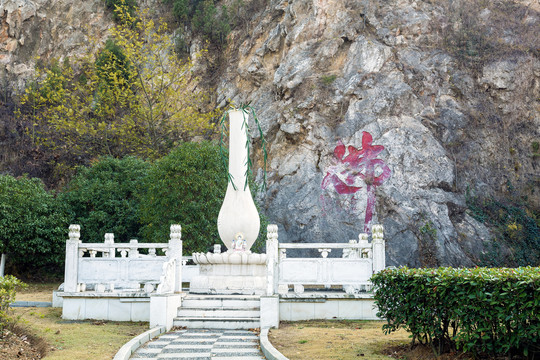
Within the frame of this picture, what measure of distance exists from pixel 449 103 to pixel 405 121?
2.62 m

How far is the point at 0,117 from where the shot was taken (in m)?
29.3

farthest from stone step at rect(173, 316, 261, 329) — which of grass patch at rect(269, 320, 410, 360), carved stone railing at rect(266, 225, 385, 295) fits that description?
carved stone railing at rect(266, 225, 385, 295)

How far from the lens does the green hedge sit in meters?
4.79

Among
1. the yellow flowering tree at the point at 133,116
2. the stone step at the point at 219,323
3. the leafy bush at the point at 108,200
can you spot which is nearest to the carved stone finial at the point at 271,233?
the stone step at the point at 219,323

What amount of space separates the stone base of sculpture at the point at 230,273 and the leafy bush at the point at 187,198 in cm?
562

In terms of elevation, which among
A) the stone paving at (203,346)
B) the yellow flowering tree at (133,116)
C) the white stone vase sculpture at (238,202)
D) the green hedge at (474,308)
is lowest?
the stone paving at (203,346)

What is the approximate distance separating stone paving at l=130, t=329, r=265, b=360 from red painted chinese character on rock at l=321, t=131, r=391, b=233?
46.0 feet

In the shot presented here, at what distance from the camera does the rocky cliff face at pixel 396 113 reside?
21.7 meters

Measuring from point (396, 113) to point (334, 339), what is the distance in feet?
58.8

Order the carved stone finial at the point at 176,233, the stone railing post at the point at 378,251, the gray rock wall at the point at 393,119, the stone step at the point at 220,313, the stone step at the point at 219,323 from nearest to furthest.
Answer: the stone step at the point at 219,323
the stone step at the point at 220,313
the stone railing post at the point at 378,251
the carved stone finial at the point at 176,233
the gray rock wall at the point at 393,119

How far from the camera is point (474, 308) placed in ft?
17.1

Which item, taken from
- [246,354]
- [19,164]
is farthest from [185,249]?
[19,164]

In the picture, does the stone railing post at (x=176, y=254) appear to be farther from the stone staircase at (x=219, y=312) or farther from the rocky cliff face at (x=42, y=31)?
the rocky cliff face at (x=42, y=31)

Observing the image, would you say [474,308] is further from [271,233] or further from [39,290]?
[39,290]
